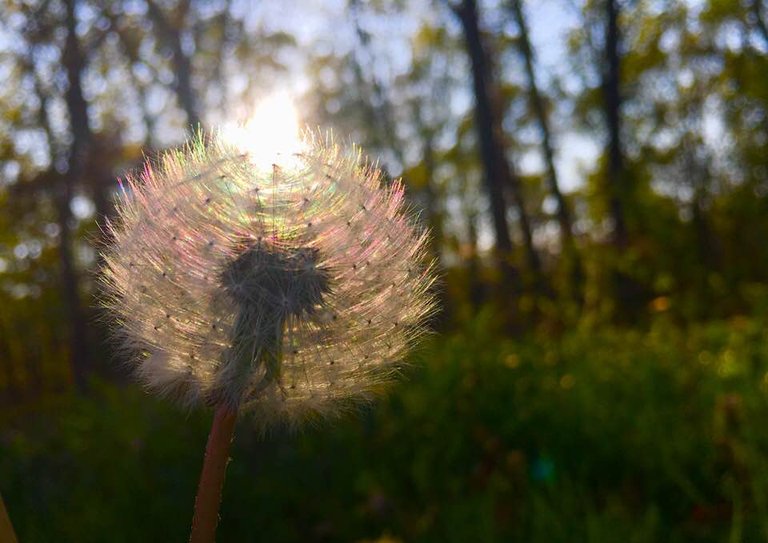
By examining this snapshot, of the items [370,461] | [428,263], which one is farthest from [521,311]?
[428,263]

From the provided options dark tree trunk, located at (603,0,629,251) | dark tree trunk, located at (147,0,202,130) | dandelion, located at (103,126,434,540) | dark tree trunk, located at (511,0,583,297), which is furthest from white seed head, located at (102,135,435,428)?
dark tree trunk, located at (603,0,629,251)

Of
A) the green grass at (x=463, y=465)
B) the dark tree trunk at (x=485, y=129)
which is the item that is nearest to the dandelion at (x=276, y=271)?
the green grass at (x=463, y=465)

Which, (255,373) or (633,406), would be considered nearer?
(255,373)

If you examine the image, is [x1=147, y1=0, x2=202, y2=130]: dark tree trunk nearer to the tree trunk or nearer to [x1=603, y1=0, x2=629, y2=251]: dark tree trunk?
the tree trunk

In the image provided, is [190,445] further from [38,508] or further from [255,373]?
[255,373]

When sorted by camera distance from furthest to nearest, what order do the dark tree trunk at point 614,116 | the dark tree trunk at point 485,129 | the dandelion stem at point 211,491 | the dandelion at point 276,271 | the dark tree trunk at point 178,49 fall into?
the dark tree trunk at point 614,116 < the dark tree trunk at point 485,129 < the dark tree trunk at point 178,49 < the dandelion at point 276,271 < the dandelion stem at point 211,491

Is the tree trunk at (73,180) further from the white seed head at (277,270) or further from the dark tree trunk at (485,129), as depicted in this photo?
the white seed head at (277,270)
